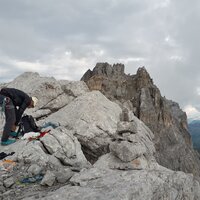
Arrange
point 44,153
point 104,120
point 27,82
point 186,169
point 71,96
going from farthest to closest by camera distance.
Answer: point 186,169
point 27,82
point 71,96
point 104,120
point 44,153

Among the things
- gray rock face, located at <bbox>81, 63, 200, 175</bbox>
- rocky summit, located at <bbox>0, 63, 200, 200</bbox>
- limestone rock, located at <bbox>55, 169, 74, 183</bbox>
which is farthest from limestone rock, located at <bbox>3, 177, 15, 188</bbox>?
gray rock face, located at <bbox>81, 63, 200, 175</bbox>

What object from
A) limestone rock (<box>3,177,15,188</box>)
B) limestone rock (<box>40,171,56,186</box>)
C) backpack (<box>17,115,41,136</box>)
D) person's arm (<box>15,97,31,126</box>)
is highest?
person's arm (<box>15,97,31,126</box>)

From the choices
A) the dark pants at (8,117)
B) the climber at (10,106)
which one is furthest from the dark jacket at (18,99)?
the dark pants at (8,117)

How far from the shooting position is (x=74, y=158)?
16.9 m

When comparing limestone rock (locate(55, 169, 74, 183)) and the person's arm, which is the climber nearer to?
the person's arm

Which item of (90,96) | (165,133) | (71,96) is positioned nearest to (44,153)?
(90,96)

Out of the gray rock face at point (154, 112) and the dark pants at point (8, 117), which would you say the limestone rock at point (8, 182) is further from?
the gray rock face at point (154, 112)

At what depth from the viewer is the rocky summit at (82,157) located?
37.6 ft

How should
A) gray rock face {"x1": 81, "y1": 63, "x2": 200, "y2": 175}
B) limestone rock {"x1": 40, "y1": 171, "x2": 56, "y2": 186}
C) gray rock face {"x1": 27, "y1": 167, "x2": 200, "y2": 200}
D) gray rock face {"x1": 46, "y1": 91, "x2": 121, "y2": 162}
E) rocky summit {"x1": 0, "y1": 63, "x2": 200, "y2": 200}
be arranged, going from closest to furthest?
gray rock face {"x1": 27, "y1": 167, "x2": 200, "y2": 200}
rocky summit {"x1": 0, "y1": 63, "x2": 200, "y2": 200}
limestone rock {"x1": 40, "y1": 171, "x2": 56, "y2": 186}
gray rock face {"x1": 46, "y1": 91, "x2": 121, "y2": 162}
gray rock face {"x1": 81, "y1": 63, "x2": 200, "y2": 175}

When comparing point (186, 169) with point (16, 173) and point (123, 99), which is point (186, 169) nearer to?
point (123, 99)

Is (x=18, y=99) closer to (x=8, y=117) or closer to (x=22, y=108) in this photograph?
(x=22, y=108)

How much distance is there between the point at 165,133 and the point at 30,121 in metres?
96.8

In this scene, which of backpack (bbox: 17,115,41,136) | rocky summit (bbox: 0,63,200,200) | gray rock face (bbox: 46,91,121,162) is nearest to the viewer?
rocky summit (bbox: 0,63,200,200)

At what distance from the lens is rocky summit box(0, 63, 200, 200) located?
11.5 m
